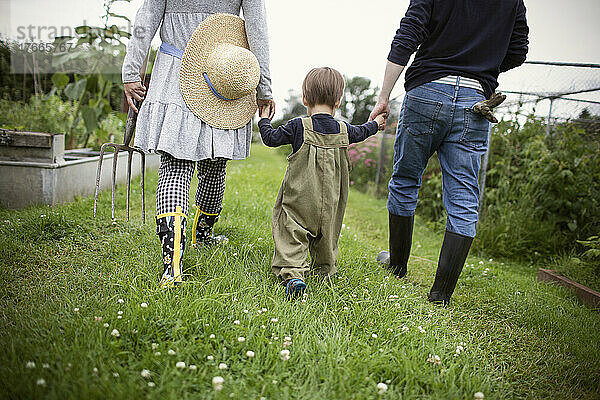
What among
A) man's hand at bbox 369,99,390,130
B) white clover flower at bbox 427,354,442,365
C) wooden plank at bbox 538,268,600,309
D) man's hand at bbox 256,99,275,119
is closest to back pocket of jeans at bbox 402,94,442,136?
man's hand at bbox 369,99,390,130

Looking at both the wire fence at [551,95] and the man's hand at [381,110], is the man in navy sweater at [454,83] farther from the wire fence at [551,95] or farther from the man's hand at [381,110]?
the wire fence at [551,95]

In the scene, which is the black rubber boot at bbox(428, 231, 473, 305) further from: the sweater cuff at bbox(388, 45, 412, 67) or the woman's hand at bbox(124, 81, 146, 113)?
the woman's hand at bbox(124, 81, 146, 113)

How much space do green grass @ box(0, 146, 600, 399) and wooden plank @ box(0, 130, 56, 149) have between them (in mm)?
824

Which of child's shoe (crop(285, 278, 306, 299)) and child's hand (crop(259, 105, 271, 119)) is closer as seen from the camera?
child's shoe (crop(285, 278, 306, 299))

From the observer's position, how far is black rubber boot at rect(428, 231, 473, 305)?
2.38 meters

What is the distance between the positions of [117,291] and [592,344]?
2241 millimetres

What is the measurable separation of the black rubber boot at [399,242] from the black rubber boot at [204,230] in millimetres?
1050

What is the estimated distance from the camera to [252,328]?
Answer: 70.0 inches

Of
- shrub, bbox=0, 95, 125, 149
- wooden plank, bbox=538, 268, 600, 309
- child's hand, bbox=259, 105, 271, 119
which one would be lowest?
wooden plank, bbox=538, 268, 600, 309

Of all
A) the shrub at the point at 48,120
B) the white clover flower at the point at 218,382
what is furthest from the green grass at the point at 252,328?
the shrub at the point at 48,120

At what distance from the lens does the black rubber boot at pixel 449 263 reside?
2377 mm

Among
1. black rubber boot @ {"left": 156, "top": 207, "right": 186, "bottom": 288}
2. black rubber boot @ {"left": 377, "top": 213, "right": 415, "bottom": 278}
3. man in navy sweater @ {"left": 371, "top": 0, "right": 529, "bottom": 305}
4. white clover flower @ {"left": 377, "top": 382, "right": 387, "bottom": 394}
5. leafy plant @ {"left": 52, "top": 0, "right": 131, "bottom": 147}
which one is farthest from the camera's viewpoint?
leafy plant @ {"left": 52, "top": 0, "right": 131, "bottom": 147}

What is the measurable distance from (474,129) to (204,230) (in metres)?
1.70

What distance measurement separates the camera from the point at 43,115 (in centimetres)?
552
